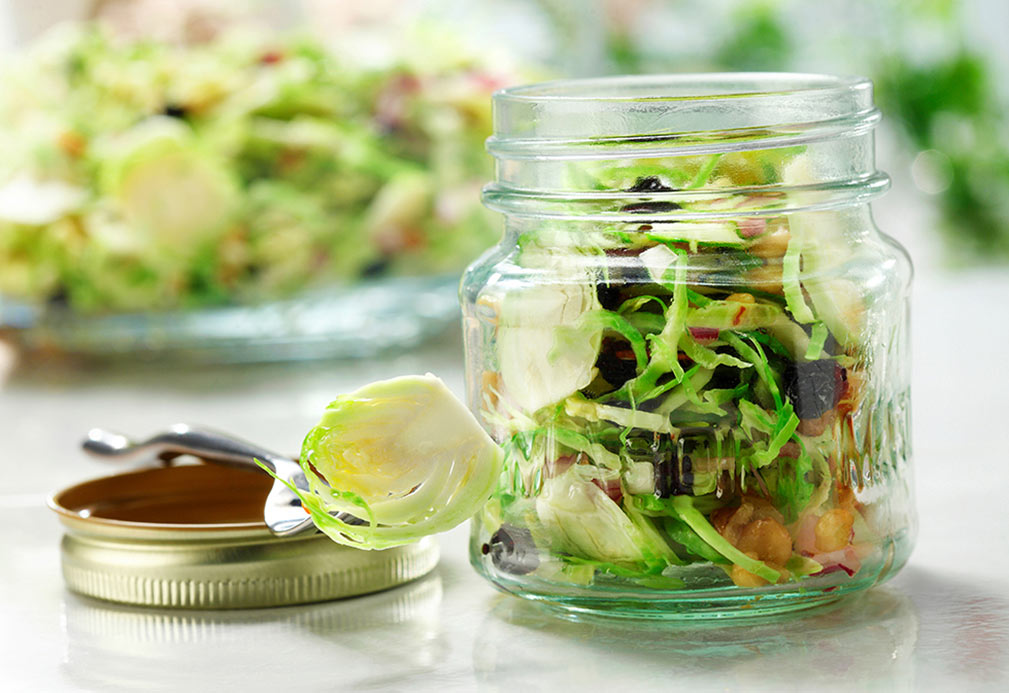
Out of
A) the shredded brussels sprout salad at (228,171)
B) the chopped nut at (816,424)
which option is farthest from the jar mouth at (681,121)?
the shredded brussels sprout salad at (228,171)

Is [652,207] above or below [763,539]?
above

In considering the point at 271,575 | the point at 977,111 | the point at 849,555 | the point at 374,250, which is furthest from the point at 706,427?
the point at 977,111

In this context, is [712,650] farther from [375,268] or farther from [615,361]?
[375,268]

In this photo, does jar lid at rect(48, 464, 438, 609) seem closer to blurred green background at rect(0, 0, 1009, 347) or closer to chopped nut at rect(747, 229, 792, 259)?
chopped nut at rect(747, 229, 792, 259)

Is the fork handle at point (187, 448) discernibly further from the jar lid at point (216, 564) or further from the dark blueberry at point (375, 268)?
the dark blueberry at point (375, 268)

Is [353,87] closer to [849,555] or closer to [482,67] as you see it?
[482,67]

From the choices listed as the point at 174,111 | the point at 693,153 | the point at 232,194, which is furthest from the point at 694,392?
the point at 174,111

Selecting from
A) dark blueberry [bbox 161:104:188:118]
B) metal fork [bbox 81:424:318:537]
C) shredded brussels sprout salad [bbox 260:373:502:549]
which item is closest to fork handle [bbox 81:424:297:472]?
metal fork [bbox 81:424:318:537]
